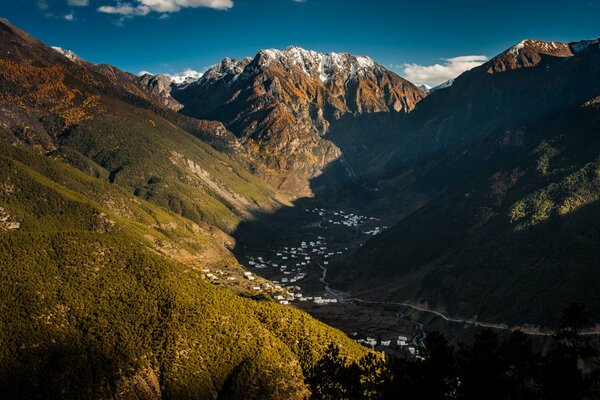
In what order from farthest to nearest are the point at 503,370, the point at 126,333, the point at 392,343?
the point at 392,343, the point at 126,333, the point at 503,370

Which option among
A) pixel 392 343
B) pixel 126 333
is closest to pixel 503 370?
pixel 126 333

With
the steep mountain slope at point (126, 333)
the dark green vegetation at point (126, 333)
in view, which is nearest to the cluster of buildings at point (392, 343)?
the dark green vegetation at point (126, 333)

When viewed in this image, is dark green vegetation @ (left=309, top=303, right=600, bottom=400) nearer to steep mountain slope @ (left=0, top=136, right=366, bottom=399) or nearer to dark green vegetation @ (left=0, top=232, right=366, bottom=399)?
steep mountain slope @ (left=0, top=136, right=366, bottom=399)

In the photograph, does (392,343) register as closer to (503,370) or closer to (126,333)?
(126,333)

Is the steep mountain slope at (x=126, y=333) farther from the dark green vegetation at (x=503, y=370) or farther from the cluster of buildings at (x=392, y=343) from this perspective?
the dark green vegetation at (x=503, y=370)

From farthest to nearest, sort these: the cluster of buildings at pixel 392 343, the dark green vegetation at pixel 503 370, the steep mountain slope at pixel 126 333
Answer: the cluster of buildings at pixel 392 343 < the steep mountain slope at pixel 126 333 < the dark green vegetation at pixel 503 370

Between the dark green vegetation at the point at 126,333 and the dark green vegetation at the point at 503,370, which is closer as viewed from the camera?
the dark green vegetation at the point at 503,370

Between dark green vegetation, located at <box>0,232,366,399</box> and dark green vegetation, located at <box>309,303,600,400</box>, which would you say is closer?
dark green vegetation, located at <box>309,303,600,400</box>

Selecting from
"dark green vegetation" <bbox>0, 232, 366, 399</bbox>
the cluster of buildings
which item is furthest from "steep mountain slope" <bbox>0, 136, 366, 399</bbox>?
the cluster of buildings

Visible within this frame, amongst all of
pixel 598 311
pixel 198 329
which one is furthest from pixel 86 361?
pixel 598 311

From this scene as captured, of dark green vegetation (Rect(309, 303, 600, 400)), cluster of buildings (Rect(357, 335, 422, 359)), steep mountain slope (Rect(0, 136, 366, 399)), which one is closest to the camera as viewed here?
dark green vegetation (Rect(309, 303, 600, 400))
